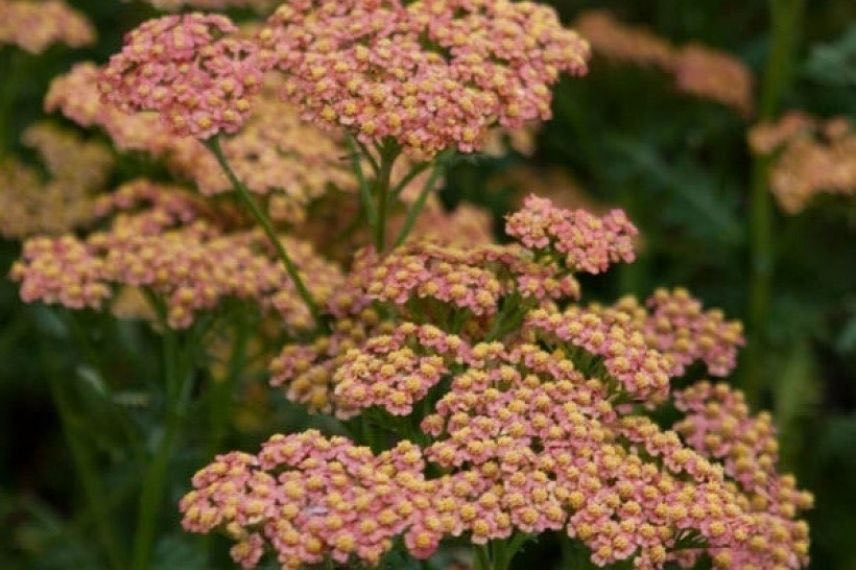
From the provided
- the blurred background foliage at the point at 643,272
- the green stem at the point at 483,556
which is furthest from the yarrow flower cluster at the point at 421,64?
the blurred background foliage at the point at 643,272

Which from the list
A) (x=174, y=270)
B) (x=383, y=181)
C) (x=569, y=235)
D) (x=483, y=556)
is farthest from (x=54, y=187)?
(x=483, y=556)

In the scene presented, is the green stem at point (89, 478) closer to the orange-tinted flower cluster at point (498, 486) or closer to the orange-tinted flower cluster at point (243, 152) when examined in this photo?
the orange-tinted flower cluster at point (243, 152)

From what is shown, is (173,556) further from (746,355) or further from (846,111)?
(846,111)

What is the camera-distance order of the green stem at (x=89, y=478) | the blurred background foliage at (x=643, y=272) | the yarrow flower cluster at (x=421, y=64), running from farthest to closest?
1. the blurred background foliage at (x=643, y=272)
2. the green stem at (x=89, y=478)
3. the yarrow flower cluster at (x=421, y=64)

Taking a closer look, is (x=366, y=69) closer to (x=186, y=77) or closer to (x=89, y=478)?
(x=186, y=77)

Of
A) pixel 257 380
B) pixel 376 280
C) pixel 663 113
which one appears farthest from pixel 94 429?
pixel 663 113

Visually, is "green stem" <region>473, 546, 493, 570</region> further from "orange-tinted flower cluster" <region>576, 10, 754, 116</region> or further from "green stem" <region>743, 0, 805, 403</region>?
"orange-tinted flower cluster" <region>576, 10, 754, 116</region>
